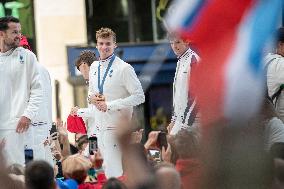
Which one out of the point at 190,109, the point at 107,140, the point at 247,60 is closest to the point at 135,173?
the point at 247,60

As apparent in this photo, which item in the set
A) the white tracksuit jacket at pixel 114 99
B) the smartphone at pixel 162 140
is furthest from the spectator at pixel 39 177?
the white tracksuit jacket at pixel 114 99

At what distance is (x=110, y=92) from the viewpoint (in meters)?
9.26

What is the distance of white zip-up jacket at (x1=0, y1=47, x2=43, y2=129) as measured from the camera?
826cm

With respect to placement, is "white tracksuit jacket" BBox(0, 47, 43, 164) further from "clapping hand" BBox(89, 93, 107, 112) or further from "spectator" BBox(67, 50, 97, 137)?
"spectator" BBox(67, 50, 97, 137)

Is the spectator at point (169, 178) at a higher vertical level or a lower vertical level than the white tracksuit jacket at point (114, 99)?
lower

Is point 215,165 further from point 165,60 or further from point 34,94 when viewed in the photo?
point 165,60

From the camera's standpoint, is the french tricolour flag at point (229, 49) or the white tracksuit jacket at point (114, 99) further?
the white tracksuit jacket at point (114, 99)

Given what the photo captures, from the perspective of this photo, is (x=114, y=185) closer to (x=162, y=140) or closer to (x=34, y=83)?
(x=162, y=140)

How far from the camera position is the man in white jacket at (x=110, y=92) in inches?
359

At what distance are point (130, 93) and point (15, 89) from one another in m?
1.30

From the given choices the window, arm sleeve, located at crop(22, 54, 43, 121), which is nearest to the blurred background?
the window

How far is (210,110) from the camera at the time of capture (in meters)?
4.11

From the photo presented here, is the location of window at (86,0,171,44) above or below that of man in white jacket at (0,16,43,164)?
above

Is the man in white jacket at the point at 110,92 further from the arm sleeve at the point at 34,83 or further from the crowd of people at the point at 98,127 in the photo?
the arm sleeve at the point at 34,83
